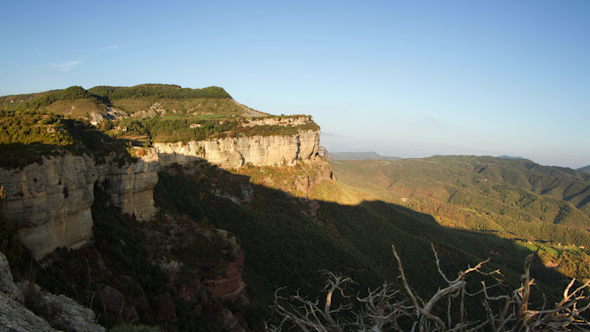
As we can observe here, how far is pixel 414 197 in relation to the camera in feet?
650

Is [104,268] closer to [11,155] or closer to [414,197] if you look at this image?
[11,155]

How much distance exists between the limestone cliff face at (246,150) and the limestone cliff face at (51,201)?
2821cm

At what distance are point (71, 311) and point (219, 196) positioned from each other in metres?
38.7

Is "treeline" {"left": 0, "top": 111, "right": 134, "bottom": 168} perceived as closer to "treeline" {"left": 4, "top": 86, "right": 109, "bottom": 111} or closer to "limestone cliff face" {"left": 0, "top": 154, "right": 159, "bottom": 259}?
"limestone cliff face" {"left": 0, "top": 154, "right": 159, "bottom": 259}

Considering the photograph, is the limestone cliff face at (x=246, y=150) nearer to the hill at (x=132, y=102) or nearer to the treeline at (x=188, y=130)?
the treeline at (x=188, y=130)

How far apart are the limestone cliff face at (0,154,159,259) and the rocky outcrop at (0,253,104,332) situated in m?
7.02

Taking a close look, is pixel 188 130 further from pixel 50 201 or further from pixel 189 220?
pixel 50 201

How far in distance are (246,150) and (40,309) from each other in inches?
2025

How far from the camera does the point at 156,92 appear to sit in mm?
72562

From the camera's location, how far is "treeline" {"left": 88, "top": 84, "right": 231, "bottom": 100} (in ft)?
222

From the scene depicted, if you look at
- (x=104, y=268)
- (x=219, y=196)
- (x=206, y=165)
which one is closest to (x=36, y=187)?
(x=104, y=268)

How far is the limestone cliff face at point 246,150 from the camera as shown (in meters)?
49.2

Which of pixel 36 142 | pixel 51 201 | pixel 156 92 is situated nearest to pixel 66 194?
pixel 51 201

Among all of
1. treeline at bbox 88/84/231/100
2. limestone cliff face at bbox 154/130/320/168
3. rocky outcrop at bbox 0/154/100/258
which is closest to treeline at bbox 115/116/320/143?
limestone cliff face at bbox 154/130/320/168
